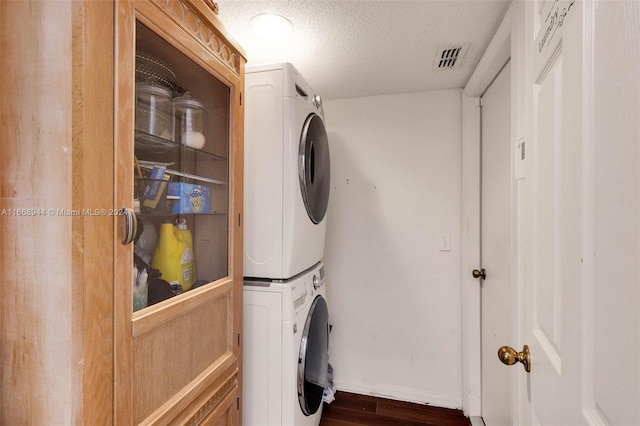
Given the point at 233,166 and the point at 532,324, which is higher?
the point at 233,166

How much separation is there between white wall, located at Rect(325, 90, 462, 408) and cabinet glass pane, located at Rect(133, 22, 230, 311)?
51.6 inches

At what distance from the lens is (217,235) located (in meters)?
1.07

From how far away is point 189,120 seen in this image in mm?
999

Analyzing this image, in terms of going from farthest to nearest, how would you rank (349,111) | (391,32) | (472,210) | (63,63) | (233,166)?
(349,111) < (472,210) < (391,32) < (233,166) < (63,63)

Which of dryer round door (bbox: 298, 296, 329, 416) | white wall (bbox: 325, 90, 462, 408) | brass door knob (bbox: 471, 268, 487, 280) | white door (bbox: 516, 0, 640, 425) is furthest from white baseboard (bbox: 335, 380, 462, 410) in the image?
white door (bbox: 516, 0, 640, 425)

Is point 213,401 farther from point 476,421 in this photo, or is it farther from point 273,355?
point 476,421

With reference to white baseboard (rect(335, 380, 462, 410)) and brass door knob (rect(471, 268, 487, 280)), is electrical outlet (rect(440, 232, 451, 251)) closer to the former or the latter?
brass door knob (rect(471, 268, 487, 280))

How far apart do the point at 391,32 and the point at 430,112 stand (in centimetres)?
85

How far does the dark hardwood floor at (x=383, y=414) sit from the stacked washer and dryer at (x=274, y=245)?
720 mm

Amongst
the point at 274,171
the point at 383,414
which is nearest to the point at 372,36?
the point at 274,171

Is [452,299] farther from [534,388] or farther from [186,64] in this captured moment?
[186,64]

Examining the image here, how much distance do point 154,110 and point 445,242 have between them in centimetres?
189

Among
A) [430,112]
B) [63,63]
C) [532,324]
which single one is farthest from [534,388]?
[430,112]

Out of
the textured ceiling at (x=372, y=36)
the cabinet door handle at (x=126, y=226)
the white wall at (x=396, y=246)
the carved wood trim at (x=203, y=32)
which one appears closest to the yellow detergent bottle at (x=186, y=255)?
the cabinet door handle at (x=126, y=226)
